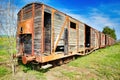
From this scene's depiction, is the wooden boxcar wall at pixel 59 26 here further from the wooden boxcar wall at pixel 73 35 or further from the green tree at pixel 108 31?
the green tree at pixel 108 31

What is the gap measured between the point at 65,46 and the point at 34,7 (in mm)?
3623

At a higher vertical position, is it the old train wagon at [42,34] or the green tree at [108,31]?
the green tree at [108,31]

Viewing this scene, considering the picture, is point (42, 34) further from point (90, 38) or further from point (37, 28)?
point (90, 38)

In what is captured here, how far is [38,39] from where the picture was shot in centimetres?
788

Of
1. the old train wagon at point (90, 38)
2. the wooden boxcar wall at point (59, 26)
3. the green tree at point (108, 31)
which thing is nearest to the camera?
the wooden boxcar wall at point (59, 26)

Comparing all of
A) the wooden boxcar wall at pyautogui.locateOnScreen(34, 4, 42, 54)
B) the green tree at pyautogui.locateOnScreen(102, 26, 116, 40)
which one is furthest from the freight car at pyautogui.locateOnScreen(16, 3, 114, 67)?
the green tree at pyautogui.locateOnScreen(102, 26, 116, 40)

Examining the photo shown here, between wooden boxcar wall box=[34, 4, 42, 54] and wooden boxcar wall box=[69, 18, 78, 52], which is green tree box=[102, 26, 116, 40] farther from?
wooden boxcar wall box=[34, 4, 42, 54]

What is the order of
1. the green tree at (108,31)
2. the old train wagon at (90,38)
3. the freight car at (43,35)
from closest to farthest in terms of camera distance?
the freight car at (43,35) < the old train wagon at (90,38) < the green tree at (108,31)

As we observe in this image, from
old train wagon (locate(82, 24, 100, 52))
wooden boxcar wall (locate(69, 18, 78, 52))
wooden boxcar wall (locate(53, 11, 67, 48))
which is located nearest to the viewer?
wooden boxcar wall (locate(53, 11, 67, 48))

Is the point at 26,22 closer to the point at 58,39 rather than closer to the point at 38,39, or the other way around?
the point at 38,39

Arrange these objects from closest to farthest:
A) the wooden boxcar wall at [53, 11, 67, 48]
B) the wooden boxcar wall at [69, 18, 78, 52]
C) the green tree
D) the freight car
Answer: the freight car, the wooden boxcar wall at [53, 11, 67, 48], the wooden boxcar wall at [69, 18, 78, 52], the green tree

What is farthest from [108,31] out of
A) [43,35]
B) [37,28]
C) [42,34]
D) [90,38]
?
[42,34]

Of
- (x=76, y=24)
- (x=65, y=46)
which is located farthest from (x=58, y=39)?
(x=76, y=24)

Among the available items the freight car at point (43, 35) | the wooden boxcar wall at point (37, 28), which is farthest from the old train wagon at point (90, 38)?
the wooden boxcar wall at point (37, 28)
